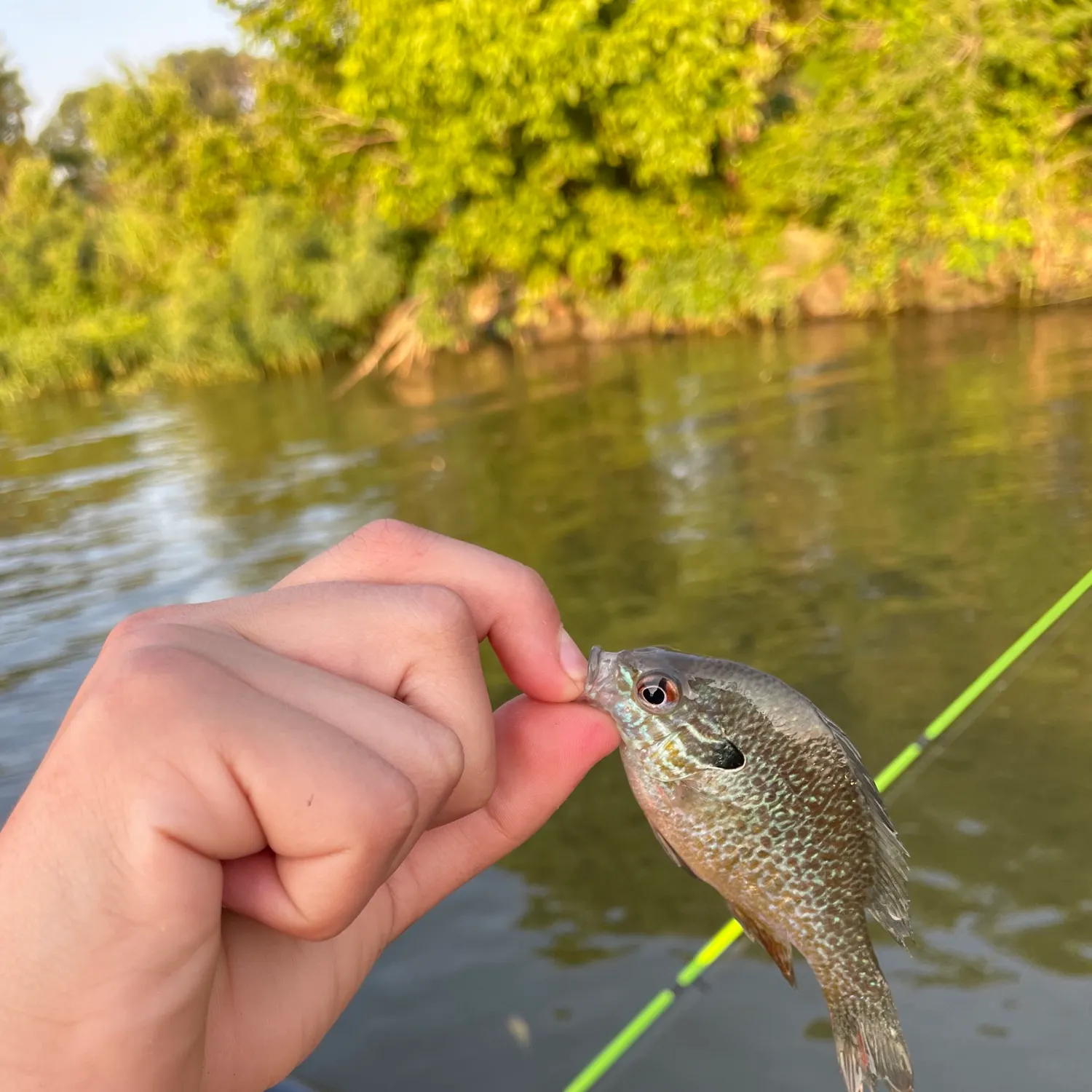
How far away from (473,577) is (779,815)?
721 millimetres

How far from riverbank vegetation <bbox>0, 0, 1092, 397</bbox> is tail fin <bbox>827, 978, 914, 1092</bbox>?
52.3ft

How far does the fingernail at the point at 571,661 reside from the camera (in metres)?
1.69

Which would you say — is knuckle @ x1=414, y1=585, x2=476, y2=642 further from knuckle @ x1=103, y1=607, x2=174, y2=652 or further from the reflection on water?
the reflection on water

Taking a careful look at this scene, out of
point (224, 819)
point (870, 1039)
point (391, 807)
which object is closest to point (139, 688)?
point (224, 819)

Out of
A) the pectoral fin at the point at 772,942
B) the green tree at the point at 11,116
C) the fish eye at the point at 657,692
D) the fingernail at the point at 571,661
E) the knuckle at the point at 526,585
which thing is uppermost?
the green tree at the point at 11,116

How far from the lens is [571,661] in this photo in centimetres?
170

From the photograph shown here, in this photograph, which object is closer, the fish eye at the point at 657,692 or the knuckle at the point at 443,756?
the knuckle at the point at 443,756

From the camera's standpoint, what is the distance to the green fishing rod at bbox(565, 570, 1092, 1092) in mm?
2752

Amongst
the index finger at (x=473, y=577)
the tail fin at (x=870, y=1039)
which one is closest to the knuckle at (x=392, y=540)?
the index finger at (x=473, y=577)

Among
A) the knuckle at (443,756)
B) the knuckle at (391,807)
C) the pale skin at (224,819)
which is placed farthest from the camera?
the knuckle at (443,756)

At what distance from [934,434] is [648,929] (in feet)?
24.1

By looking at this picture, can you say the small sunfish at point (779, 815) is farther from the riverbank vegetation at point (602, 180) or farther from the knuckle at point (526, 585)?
the riverbank vegetation at point (602, 180)

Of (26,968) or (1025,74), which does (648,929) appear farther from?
(1025,74)

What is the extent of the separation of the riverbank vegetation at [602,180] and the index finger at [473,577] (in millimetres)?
16176
